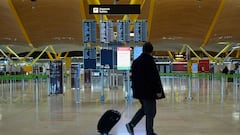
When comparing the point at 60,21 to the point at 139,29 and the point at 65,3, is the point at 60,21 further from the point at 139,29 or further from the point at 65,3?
the point at 139,29

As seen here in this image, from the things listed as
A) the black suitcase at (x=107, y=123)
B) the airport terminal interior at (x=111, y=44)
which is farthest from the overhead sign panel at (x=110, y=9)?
the black suitcase at (x=107, y=123)

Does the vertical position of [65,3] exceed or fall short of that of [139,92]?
it exceeds it

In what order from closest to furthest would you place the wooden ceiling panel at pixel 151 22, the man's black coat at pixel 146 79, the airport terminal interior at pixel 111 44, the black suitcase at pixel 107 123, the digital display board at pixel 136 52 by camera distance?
the man's black coat at pixel 146 79 < the black suitcase at pixel 107 123 < the airport terminal interior at pixel 111 44 < the digital display board at pixel 136 52 < the wooden ceiling panel at pixel 151 22

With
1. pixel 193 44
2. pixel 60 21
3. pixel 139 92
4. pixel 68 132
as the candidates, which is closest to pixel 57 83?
pixel 60 21

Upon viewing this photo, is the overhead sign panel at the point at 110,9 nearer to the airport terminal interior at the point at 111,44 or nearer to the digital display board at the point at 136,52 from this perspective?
the airport terminal interior at the point at 111,44

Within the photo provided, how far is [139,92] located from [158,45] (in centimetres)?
2879

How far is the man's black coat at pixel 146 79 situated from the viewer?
276 inches

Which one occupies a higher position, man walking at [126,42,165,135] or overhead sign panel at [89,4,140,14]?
overhead sign panel at [89,4,140,14]

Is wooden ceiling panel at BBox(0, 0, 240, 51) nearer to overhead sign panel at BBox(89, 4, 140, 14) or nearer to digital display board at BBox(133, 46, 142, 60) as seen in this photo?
digital display board at BBox(133, 46, 142, 60)

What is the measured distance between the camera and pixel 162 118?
11070 mm

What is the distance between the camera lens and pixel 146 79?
7.08m

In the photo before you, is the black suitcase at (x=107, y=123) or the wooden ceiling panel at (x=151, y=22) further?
the wooden ceiling panel at (x=151, y=22)

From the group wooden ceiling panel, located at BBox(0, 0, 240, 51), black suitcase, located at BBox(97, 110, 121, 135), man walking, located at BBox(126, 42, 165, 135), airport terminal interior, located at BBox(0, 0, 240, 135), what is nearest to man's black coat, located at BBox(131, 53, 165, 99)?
man walking, located at BBox(126, 42, 165, 135)

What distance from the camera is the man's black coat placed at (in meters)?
7.01
